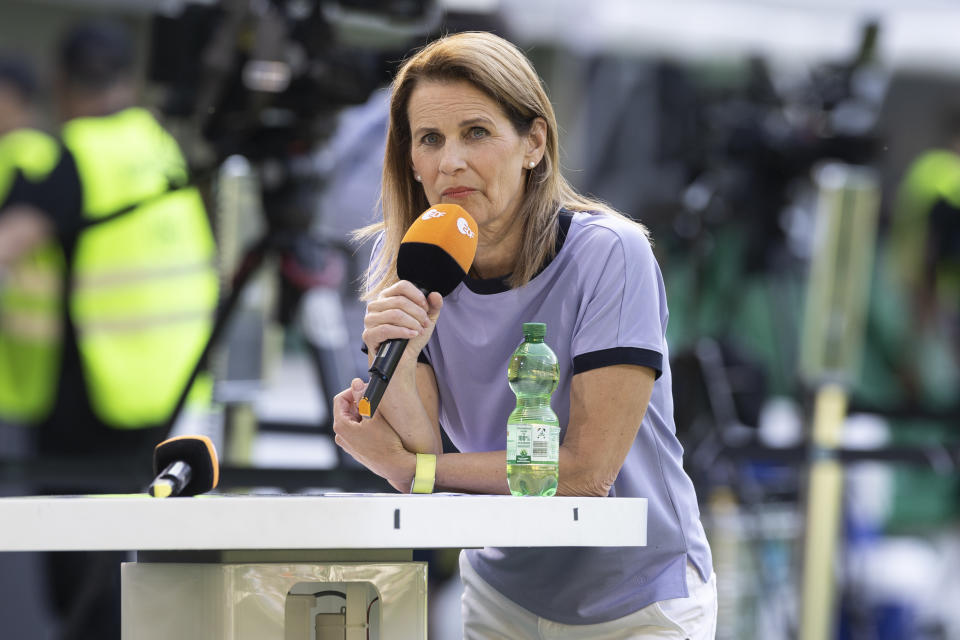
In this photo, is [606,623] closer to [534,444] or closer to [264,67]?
[534,444]


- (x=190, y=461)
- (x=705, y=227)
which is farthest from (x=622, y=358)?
(x=705, y=227)

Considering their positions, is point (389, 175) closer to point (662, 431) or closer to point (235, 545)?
point (662, 431)

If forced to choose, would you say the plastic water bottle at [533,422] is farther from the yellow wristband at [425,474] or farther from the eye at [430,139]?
the eye at [430,139]

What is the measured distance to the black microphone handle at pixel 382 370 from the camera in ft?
3.70

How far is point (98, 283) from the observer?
9.73ft

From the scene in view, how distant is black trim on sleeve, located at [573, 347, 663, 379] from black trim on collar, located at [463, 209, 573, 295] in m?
0.13

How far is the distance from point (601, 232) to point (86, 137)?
1.98 meters

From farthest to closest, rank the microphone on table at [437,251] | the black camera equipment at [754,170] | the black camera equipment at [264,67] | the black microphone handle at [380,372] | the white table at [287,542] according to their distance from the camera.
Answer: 1. the black camera equipment at [754,170]
2. the black camera equipment at [264,67]
3. the microphone on table at [437,251]
4. the black microphone handle at [380,372]
5. the white table at [287,542]

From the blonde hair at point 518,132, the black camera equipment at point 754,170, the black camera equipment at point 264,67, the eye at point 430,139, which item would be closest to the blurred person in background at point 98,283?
the black camera equipment at point 264,67

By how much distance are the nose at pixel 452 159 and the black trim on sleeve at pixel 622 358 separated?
0.25 metres

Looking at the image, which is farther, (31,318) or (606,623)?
(31,318)

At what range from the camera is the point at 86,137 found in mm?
2990

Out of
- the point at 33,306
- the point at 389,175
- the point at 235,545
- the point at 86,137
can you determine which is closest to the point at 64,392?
the point at 33,306

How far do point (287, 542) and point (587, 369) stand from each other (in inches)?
16.8
